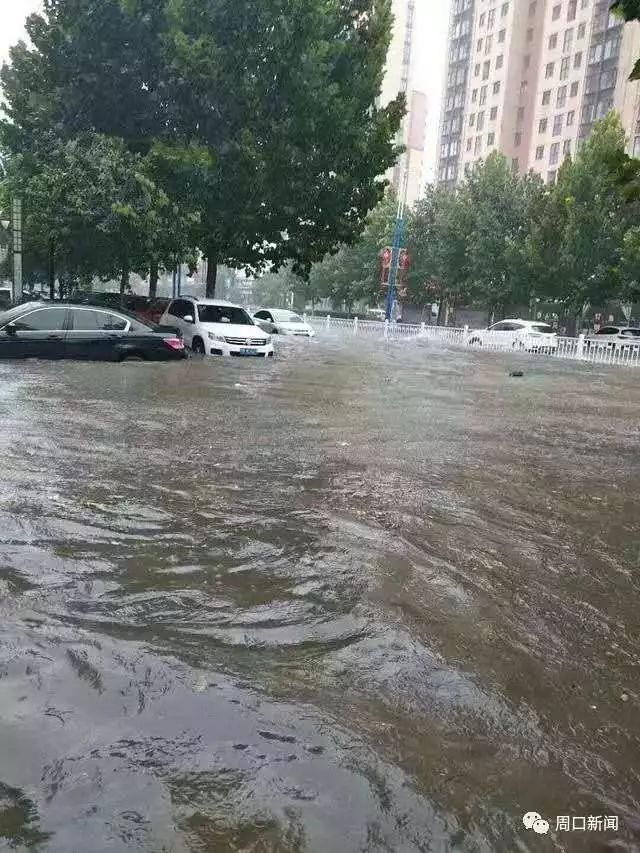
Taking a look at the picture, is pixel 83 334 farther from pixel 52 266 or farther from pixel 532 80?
pixel 532 80

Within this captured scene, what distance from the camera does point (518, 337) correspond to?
32.3m

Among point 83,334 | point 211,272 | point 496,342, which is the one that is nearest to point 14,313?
point 83,334

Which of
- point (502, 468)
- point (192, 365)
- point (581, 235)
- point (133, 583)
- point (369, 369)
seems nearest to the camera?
point (133, 583)

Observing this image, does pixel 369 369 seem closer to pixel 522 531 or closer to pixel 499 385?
pixel 499 385

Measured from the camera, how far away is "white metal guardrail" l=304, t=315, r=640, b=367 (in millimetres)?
26716

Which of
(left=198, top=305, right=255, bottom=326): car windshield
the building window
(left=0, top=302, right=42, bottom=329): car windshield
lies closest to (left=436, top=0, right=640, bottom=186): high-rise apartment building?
the building window

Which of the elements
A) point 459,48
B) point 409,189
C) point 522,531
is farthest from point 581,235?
point 409,189

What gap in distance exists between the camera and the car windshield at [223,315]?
2006 centimetres

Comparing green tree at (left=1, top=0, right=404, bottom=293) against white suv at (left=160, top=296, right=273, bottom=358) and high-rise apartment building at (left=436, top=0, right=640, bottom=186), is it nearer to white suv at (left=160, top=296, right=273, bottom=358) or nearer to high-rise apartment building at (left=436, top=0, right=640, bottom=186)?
white suv at (left=160, top=296, right=273, bottom=358)

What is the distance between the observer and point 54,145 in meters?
20.4

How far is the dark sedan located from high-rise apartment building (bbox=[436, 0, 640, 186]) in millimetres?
53398

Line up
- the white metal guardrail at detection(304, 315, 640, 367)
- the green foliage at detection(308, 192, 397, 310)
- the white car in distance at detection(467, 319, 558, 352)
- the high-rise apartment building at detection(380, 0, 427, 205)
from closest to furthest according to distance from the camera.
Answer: the white metal guardrail at detection(304, 315, 640, 367)
the white car in distance at detection(467, 319, 558, 352)
the green foliage at detection(308, 192, 397, 310)
the high-rise apartment building at detection(380, 0, 427, 205)

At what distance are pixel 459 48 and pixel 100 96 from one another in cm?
7339

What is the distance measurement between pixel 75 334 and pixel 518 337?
21963 mm
